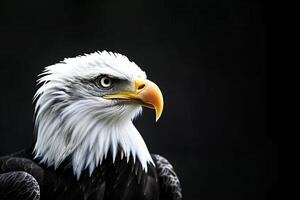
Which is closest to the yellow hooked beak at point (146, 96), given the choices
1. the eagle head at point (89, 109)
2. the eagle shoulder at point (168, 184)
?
the eagle head at point (89, 109)

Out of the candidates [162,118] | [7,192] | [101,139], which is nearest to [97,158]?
[101,139]

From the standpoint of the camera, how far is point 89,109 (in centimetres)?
194

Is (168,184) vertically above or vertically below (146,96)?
below

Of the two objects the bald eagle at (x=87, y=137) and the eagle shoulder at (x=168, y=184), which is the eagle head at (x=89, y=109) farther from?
the eagle shoulder at (x=168, y=184)

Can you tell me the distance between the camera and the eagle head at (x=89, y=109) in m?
1.93

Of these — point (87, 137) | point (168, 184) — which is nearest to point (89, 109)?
point (87, 137)

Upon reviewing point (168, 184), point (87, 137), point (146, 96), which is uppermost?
point (146, 96)

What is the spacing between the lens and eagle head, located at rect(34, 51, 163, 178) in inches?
76.1

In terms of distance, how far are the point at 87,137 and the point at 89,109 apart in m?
0.10

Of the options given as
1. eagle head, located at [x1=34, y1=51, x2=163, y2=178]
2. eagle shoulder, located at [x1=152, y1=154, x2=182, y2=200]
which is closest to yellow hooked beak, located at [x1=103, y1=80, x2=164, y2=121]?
eagle head, located at [x1=34, y1=51, x2=163, y2=178]

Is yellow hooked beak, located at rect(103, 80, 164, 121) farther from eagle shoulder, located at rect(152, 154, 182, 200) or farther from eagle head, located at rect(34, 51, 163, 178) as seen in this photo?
eagle shoulder, located at rect(152, 154, 182, 200)

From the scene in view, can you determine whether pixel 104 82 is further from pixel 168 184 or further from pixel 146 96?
pixel 168 184

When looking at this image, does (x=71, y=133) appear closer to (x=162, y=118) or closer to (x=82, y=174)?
(x=82, y=174)

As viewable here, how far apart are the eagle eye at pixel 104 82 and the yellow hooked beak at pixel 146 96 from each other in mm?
36
